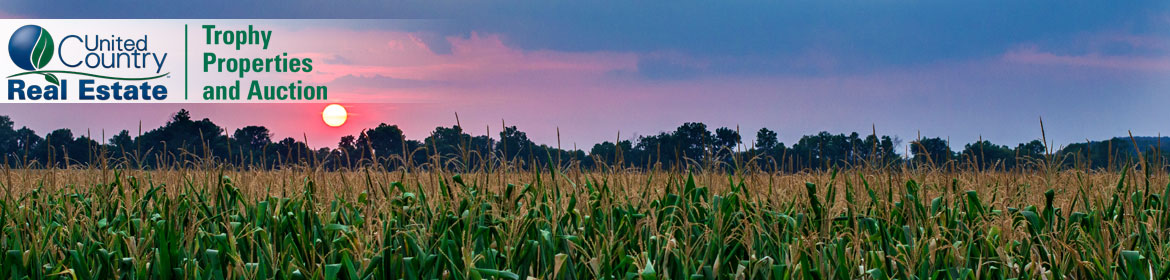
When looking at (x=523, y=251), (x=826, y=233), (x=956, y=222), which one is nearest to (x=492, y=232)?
(x=523, y=251)

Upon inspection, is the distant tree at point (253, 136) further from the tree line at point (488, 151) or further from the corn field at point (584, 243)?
the corn field at point (584, 243)

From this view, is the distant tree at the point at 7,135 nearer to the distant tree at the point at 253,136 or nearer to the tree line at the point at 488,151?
the tree line at the point at 488,151

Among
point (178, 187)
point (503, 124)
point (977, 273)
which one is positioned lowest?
point (977, 273)

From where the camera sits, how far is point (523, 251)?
5.14 metres

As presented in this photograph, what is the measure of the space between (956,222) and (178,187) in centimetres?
644

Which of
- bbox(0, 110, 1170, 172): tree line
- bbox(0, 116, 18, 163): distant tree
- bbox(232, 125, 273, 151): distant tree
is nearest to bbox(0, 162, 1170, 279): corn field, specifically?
bbox(0, 110, 1170, 172): tree line

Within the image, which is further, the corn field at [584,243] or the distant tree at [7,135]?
the distant tree at [7,135]

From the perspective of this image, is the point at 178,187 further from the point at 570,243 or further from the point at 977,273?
the point at 977,273

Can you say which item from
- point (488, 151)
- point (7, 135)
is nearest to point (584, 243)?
point (488, 151)

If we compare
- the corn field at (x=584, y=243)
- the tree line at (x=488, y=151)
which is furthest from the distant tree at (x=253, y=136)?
the corn field at (x=584, y=243)

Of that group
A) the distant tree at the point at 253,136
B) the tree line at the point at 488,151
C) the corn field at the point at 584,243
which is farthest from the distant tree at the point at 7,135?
the corn field at the point at 584,243

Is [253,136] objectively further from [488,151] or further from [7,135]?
[488,151]

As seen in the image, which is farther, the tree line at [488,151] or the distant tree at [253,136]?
the distant tree at [253,136]

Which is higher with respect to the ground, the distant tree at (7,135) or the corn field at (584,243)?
the distant tree at (7,135)
